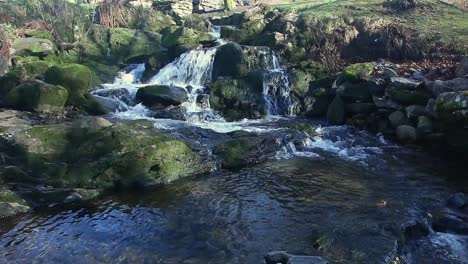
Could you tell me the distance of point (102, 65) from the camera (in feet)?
91.6

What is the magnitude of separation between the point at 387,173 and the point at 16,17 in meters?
28.1

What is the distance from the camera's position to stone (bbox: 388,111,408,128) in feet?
57.3

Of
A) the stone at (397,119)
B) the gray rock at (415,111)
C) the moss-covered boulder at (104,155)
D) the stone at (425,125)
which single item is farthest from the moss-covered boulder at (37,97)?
the stone at (425,125)

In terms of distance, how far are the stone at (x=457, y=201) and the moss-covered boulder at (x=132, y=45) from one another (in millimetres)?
22390

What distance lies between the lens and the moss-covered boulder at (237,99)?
21047 mm

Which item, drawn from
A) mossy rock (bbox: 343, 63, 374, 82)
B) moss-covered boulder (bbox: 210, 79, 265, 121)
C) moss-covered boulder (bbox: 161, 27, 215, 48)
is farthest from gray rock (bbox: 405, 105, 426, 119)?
moss-covered boulder (bbox: 161, 27, 215, 48)

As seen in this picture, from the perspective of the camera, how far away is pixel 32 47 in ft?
86.2

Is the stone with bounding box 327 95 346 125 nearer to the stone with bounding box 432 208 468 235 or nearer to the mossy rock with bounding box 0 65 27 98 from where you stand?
the stone with bounding box 432 208 468 235

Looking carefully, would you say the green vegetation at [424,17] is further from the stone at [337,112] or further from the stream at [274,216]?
the stream at [274,216]

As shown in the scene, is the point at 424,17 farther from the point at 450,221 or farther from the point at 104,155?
the point at 104,155

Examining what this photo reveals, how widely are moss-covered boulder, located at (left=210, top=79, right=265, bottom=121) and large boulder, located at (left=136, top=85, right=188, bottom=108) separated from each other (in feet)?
5.31

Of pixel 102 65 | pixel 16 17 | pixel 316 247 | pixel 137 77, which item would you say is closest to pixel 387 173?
pixel 316 247

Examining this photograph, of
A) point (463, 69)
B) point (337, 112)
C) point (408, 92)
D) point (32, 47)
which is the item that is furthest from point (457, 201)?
point (32, 47)

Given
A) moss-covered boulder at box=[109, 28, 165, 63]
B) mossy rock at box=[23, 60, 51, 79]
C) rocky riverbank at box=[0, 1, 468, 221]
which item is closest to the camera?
rocky riverbank at box=[0, 1, 468, 221]
